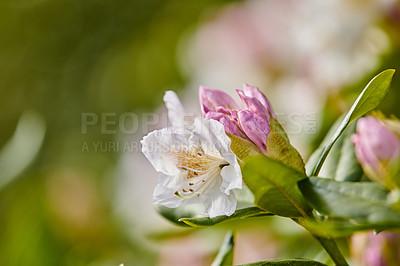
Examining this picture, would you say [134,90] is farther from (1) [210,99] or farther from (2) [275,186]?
(2) [275,186]

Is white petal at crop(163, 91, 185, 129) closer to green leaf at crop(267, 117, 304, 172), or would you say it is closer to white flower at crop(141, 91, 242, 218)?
white flower at crop(141, 91, 242, 218)

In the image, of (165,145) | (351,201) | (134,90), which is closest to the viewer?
(351,201)

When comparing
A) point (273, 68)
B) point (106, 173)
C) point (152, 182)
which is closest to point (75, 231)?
point (152, 182)

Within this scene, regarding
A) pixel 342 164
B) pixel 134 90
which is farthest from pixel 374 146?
pixel 134 90

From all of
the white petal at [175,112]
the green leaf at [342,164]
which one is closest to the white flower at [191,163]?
the white petal at [175,112]

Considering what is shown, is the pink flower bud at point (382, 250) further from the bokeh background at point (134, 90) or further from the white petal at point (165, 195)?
the white petal at point (165, 195)

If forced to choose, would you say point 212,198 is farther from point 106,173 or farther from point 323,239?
point 106,173

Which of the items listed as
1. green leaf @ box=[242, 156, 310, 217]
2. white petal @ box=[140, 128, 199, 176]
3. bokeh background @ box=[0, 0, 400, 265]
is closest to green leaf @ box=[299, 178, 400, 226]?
green leaf @ box=[242, 156, 310, 217]
